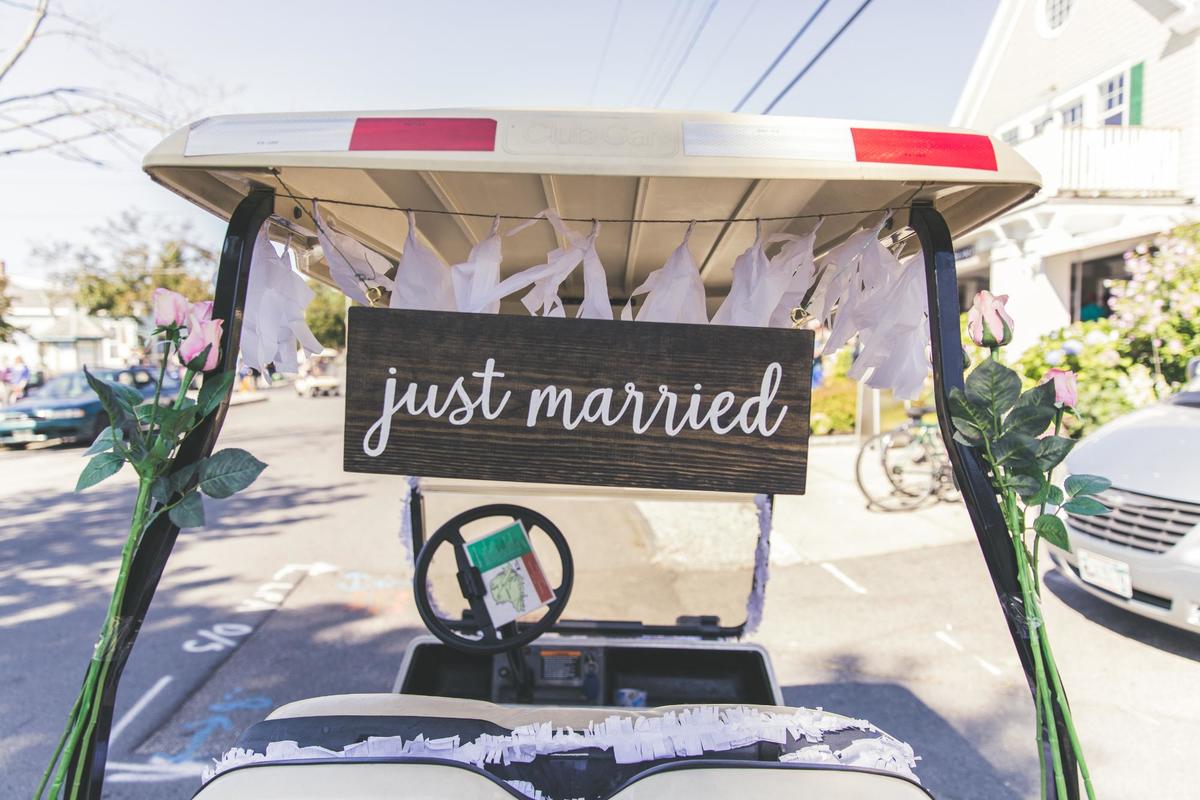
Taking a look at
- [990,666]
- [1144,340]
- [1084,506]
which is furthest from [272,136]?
[1144,340]

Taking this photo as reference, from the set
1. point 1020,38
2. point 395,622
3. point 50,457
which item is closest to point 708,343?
point 395,622

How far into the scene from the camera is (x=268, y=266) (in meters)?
1.62

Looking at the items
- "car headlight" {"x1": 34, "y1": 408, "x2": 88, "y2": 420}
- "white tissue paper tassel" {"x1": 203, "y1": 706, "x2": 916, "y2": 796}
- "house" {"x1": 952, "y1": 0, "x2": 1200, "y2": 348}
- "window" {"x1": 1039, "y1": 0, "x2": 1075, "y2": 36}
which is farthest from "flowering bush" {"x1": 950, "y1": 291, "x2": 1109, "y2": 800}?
"window" {"x1": 1039, "y1": 0, "x2": 1075, "y2": 36}

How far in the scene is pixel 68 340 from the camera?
126ft

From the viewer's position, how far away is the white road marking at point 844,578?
198 inches

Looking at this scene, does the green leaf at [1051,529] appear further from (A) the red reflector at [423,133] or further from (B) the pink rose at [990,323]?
(A) the red reflector at [423,133]

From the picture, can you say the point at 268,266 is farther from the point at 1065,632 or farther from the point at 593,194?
the point at 1065,632

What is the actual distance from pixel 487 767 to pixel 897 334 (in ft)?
4.50

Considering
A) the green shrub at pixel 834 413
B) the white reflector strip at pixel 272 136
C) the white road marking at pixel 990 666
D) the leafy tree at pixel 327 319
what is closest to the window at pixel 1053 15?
the green shrub at pixel 834 413

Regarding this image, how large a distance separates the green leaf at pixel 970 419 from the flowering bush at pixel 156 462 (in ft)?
4.16

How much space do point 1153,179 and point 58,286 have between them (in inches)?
1479

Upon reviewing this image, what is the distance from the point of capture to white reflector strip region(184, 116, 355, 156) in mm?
1199

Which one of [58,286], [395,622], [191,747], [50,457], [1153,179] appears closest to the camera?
[191,747]

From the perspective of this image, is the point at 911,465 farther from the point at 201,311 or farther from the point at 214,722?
the point at 201,311
